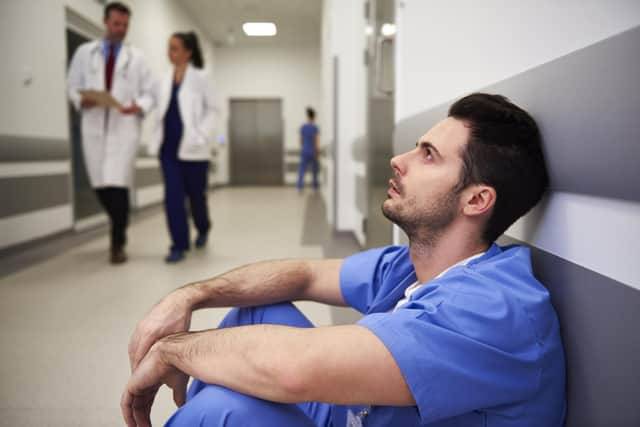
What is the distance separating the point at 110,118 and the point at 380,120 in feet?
6.10

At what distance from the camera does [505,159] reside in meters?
0.92

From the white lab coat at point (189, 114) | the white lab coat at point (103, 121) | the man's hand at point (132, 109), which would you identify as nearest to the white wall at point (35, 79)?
the white lab coat at point (103, 121)

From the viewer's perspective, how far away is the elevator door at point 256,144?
12492 millimetres

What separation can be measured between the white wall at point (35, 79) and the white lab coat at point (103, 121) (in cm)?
61

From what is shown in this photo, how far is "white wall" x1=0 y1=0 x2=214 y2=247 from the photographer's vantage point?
3.70m

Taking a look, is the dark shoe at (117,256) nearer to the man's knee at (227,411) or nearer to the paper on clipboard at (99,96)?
the paper on clipboard at (99,96)

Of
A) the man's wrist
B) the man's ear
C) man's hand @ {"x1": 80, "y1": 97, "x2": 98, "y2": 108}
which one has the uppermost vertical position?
man's hand @ {"x1": 80, "y1": 97, "x2": 98, "y2": 108}

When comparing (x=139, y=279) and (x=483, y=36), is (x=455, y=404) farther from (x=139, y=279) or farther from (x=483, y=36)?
(x=139, y=279)

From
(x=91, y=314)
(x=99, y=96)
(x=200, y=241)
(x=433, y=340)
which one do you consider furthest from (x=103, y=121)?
(x=433, y=340)

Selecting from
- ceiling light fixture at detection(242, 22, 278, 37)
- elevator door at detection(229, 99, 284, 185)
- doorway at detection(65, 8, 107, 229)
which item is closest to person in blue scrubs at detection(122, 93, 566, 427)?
ceiling light fixture at detection(242, 22, 278, 37)

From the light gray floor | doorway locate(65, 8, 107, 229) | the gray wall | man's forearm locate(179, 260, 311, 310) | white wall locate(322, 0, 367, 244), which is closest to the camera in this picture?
the gray wall

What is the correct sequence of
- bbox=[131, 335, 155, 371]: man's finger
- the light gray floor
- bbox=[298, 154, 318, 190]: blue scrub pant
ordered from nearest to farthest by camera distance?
bbox=[131, 335, 155, 371]: man's finger, the light gray floor, bbox=[298, 154, 318, 190]: blue scrub pant

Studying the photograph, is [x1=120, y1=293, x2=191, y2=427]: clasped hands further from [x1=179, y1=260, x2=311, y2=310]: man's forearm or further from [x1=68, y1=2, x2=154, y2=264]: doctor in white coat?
[x1=68, y1=2, x2=154, y2=264]: doctor in white coat

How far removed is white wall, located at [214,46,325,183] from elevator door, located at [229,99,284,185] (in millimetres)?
153
